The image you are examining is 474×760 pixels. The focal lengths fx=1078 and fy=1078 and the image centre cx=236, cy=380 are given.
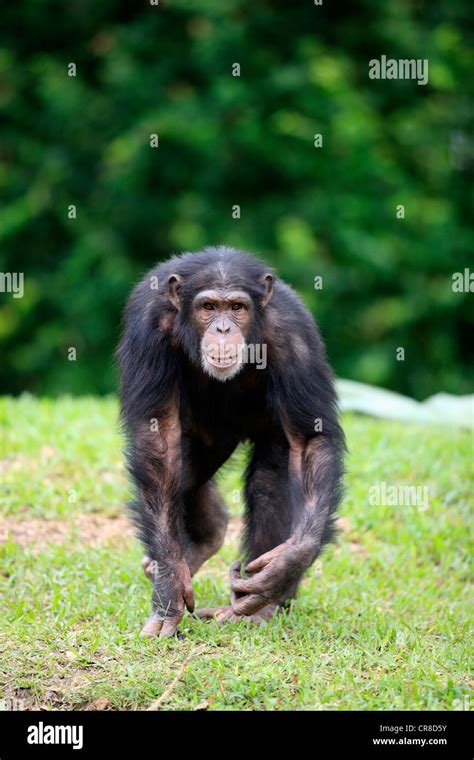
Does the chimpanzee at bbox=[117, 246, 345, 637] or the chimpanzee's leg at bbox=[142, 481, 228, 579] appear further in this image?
the chimpanzee's leg at bbox=[142, 481, 228, 579]

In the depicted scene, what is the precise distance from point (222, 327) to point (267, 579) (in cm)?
139

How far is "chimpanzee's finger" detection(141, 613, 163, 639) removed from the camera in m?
5.72

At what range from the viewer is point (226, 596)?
260 inches

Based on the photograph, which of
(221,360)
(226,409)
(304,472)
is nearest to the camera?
(221,360)

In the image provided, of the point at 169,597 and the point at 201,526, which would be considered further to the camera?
the point at 201,526

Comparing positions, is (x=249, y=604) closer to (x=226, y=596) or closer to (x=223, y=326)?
(x=226, y=596)

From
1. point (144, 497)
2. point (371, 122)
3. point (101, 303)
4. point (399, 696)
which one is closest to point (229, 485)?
point (144, 497)

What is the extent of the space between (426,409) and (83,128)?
28.3ft

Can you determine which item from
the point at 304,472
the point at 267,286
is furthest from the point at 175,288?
the point at 304,472

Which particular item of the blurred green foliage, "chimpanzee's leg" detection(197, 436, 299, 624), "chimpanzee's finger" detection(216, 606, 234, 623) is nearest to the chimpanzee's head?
"chimpanzee's leg" detection(197, 436, 299, 624)

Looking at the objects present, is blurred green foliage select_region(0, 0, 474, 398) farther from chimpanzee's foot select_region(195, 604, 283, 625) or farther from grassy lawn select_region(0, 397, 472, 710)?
chimpanzee's foot select_region(195, 604, 283, 625)

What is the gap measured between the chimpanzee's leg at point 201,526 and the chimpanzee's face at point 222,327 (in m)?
1.01

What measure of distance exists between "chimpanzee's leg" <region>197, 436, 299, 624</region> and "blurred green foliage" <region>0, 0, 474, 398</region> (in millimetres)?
9390

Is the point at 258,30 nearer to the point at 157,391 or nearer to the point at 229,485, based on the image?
the point at 229,485
